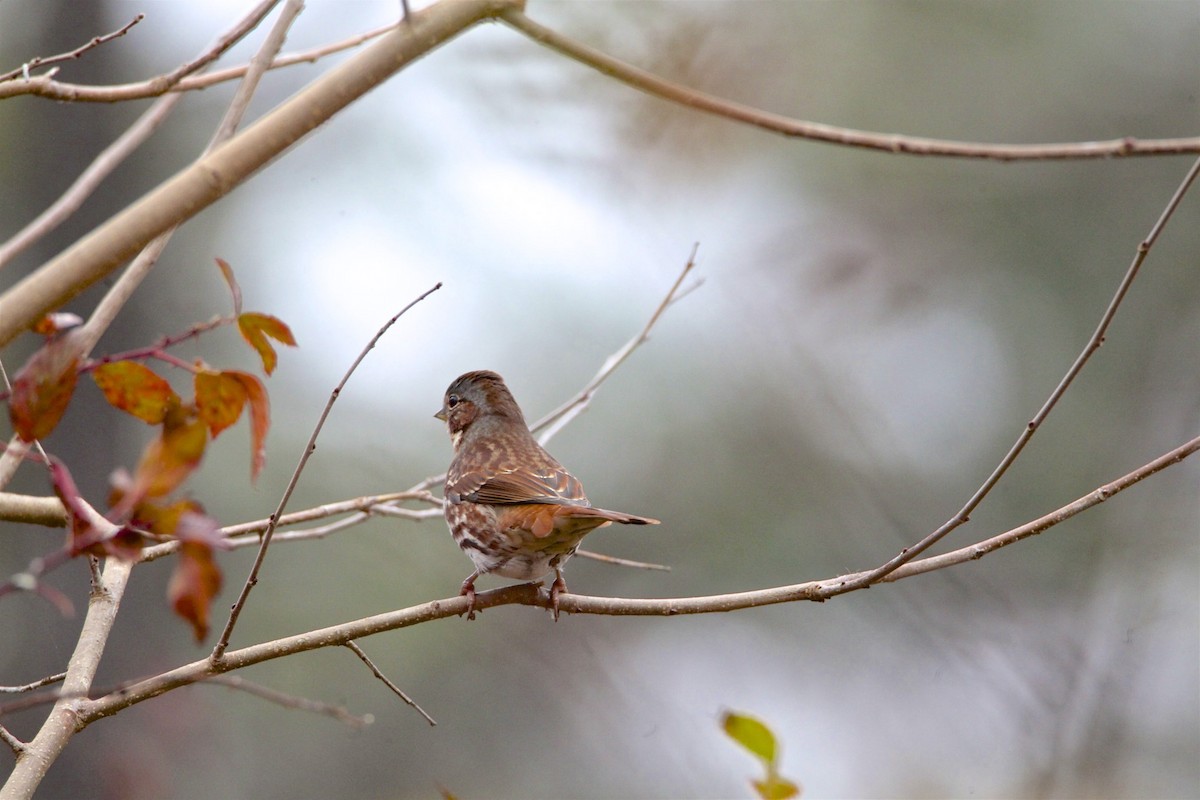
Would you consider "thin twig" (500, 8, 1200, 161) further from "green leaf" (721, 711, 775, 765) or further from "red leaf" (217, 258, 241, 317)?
"green leaf" (721, 711, 775, 765)

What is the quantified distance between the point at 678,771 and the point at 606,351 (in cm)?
401

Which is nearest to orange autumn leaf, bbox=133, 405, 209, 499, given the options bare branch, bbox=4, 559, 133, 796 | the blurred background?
bare branch, bbox=4, 559, 133, 796

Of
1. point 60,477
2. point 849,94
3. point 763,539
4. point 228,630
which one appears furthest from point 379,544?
point 60,477

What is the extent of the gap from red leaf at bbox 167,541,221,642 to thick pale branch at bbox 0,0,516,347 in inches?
16.9

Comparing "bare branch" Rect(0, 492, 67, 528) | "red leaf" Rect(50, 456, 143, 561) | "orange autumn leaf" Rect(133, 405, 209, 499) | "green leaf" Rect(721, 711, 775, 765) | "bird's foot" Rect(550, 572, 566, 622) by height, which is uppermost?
"bird's foot" Rect(550, 572, 566, 622)

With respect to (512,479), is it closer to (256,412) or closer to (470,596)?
(470,596)

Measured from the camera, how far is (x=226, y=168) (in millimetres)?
1763

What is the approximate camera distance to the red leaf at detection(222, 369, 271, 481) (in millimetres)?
2006

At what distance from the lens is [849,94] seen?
9.09m

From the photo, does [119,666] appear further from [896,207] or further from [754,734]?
[754,734]

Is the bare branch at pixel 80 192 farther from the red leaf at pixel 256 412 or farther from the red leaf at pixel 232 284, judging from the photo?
the red leaf at pixel 256 412

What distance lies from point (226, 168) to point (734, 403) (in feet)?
26.7

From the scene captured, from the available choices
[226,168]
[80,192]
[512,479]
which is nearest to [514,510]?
[512,479]

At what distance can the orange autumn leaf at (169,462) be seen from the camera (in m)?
1.50
